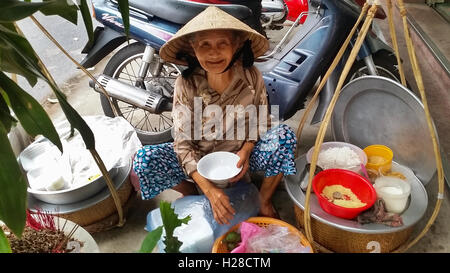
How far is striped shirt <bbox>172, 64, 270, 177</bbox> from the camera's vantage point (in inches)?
57.5

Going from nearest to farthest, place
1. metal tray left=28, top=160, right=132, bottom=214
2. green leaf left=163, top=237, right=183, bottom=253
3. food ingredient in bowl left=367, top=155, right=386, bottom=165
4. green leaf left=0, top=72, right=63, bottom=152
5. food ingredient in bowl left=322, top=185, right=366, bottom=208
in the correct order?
green leaf left=0, top=72, right=63, bottom=152
green leaf left=163, top=237, right=183, bottom=253
food ingredient in bowl left=322, top=185, right=366, bottom=208
metal tray left=28, top=160, right=132, bottom=214
food ingredient in bowl left=367, top=155, right=386, bottom=165

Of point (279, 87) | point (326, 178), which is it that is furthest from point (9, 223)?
point (279, 87)

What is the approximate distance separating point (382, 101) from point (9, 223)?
1.53 meters

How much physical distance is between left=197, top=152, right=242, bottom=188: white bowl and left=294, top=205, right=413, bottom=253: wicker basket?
1.09 ft

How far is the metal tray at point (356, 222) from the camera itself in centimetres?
129

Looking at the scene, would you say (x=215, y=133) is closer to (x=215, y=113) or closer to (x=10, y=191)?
(x=215, y=113)

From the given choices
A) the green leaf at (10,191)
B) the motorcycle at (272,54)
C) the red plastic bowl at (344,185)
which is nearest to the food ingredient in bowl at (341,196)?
the red plastic bowl at (344,185)

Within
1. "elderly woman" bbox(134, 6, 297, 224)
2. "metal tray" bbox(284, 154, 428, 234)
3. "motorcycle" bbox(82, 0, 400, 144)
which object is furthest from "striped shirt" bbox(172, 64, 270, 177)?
"motorcycle" bbox(82, 0, 400, 144)

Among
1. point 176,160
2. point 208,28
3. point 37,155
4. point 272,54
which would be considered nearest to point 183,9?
point 272,54

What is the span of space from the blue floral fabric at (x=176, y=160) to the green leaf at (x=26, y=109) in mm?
634

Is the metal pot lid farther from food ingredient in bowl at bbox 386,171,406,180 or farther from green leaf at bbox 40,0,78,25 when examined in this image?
green leaf at bbox 40,0,78,25

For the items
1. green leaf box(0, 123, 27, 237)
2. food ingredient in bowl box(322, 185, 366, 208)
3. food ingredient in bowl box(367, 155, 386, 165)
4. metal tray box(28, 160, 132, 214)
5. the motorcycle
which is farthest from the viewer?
the motorcycle

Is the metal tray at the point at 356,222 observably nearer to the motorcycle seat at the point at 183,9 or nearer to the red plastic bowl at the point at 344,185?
the red plastic bowl at the point at 344,185

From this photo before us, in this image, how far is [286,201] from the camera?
5.82 feet
